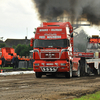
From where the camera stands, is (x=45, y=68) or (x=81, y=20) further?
(x=81, y=20)

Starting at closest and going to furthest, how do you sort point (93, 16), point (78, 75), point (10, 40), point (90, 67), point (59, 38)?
point (59, 38)
point (78, 75)
point (90, 67)
point (93, 16)
point (10, 40)

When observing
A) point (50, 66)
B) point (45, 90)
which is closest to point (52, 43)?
point (50, 66)

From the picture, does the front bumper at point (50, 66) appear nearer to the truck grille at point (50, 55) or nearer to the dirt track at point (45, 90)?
the truck grille at point (50, 55)

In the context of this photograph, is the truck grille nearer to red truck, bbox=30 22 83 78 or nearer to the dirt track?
red truck, bbox=30 22 83 78

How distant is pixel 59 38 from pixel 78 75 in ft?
12.4

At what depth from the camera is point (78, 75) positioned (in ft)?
69.1

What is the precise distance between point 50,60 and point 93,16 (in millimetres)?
10142

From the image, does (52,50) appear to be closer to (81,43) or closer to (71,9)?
(71,9)

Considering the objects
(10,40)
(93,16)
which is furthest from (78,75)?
(10,40)

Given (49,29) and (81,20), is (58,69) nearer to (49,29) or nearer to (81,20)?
(49,29)

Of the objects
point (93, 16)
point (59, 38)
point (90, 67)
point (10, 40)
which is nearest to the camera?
point (59, 38)

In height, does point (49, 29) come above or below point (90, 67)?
above

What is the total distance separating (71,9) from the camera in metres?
27.5

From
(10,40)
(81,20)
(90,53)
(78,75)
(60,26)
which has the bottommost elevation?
(78,75)
